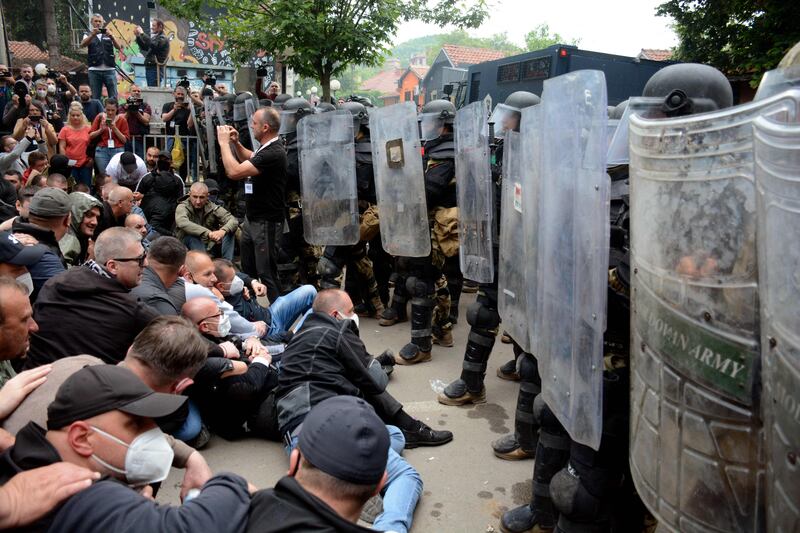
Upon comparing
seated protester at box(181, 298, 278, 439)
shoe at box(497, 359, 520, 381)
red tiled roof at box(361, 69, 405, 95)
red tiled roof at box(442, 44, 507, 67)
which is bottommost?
shoe at box(497, 359, 520, 381)

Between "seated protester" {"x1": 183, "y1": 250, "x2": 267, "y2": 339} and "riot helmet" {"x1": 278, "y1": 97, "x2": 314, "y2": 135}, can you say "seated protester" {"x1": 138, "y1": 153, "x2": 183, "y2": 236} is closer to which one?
"riot helmet" {"x1": 278, "y1": 97, "x2": 314, "y2": 135}

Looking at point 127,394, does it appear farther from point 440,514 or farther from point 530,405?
point 530,405

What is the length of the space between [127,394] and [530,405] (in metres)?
2.23

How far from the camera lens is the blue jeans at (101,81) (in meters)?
12.0

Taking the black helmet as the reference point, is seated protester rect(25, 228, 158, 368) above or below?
below

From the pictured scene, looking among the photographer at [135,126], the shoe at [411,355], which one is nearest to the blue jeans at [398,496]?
the shoe at [411,355]

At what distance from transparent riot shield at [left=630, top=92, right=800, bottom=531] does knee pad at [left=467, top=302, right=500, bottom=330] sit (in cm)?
238

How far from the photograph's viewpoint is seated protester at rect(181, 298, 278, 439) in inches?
142

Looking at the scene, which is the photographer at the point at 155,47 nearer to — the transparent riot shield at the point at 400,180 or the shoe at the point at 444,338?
the transparent riot shield at the point at 400,180

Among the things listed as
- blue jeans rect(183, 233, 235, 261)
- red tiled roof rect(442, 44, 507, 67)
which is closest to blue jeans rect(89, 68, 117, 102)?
blue jeans rect(183, 233, 235, 261)

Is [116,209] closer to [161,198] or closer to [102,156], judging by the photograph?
[161,198]

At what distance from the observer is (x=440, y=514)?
10.5 feet

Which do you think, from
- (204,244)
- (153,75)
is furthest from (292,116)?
(153,75)

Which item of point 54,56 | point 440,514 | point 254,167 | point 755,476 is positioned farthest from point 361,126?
point 54,56
